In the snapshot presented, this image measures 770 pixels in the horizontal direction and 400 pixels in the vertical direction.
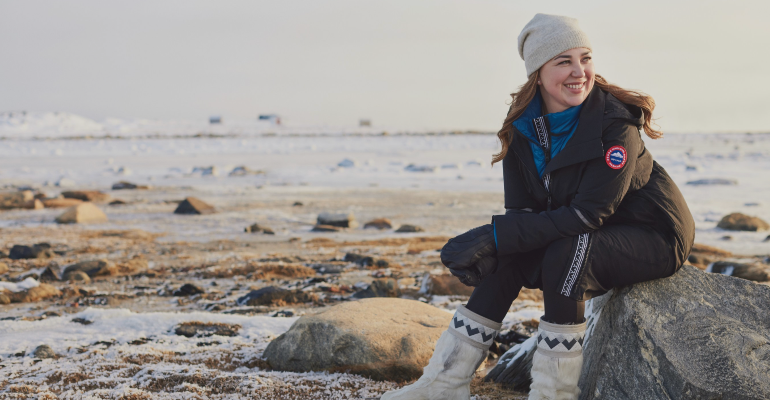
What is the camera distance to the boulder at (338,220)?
10.7 meters

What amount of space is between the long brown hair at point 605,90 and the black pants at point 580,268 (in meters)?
0.55

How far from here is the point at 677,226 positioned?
9.39 feet

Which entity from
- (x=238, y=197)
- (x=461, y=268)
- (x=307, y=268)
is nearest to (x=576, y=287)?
(x=461, y=268)

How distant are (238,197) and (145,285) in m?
Result: 8.41

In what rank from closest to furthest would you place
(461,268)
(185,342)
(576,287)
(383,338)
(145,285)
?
(576,287)
(461,268)
(383,338)
(185,342)
(145,285)

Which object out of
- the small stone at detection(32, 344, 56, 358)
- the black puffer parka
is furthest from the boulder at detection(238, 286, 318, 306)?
the black puffer parka

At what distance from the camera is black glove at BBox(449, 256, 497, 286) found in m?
2.95

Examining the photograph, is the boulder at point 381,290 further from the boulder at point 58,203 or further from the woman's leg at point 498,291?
the boulder at point 58,203

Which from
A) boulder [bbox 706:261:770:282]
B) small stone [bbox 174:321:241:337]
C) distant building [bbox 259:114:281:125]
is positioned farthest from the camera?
distant building [bbox 259:114:281:125]

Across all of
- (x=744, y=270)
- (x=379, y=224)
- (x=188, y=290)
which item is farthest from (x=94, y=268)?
(x=744, y=270)

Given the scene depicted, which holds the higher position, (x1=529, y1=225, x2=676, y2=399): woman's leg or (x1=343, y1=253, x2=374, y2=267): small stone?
(x1=529, y1=225, x2=676, y2=399): woman's leg

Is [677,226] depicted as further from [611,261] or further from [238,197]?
[238,197]

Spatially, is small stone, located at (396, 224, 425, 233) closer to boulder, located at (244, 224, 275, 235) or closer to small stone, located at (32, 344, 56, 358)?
boulder, located at (244, 224, 275, 235)

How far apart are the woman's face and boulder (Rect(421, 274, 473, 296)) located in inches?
135
